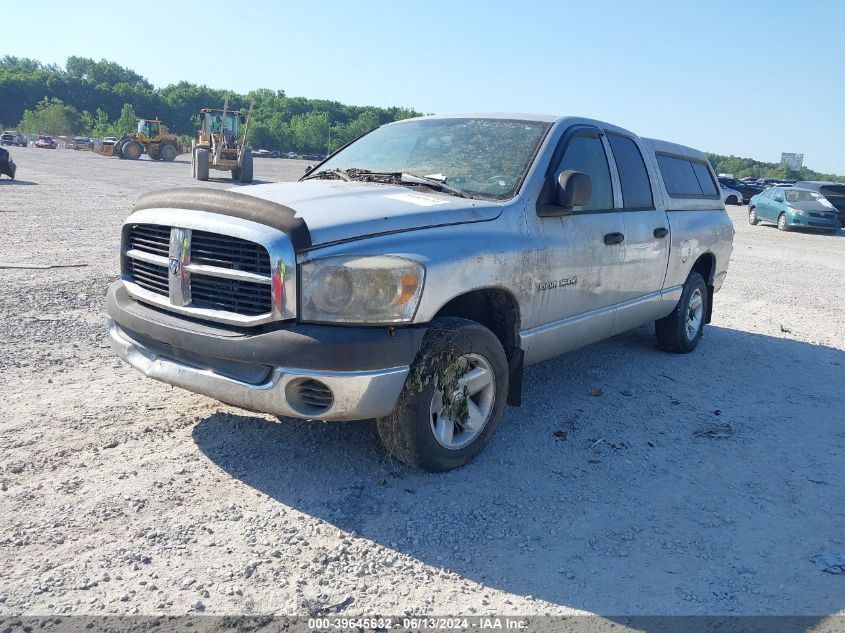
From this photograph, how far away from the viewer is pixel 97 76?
157 m

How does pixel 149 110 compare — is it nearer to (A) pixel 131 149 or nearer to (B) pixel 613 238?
(A) pixel 131 149

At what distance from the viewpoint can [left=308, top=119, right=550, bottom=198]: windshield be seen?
14.0 feet

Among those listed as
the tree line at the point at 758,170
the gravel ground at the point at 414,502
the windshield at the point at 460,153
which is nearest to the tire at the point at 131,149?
the gravel ground at the point at 414,502

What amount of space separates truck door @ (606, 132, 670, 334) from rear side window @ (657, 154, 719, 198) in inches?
17.6

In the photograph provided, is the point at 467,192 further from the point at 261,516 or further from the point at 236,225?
the point at 261,516

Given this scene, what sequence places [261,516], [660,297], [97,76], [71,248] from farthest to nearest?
1. [97,76]
2. [71,248]
3. [660,297]
4. [261,516]

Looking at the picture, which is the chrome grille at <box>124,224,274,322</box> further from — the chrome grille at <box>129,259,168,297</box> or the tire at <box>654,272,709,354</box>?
the tire at <box>654,272,709,354</box>

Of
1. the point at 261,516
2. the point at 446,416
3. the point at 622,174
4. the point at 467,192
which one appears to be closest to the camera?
the point at 261,516

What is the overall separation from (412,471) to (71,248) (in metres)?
7.71

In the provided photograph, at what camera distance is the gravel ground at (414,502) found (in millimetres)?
2746

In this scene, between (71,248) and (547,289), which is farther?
(71,248)

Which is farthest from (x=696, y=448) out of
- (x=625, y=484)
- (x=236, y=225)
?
(x=236, y=225)

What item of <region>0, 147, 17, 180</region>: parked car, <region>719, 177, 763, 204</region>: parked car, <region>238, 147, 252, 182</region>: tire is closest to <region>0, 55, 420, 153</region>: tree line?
<region>719, 177, 763, 204</region>: parked car

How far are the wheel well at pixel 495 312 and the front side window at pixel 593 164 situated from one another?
3.01 ft
